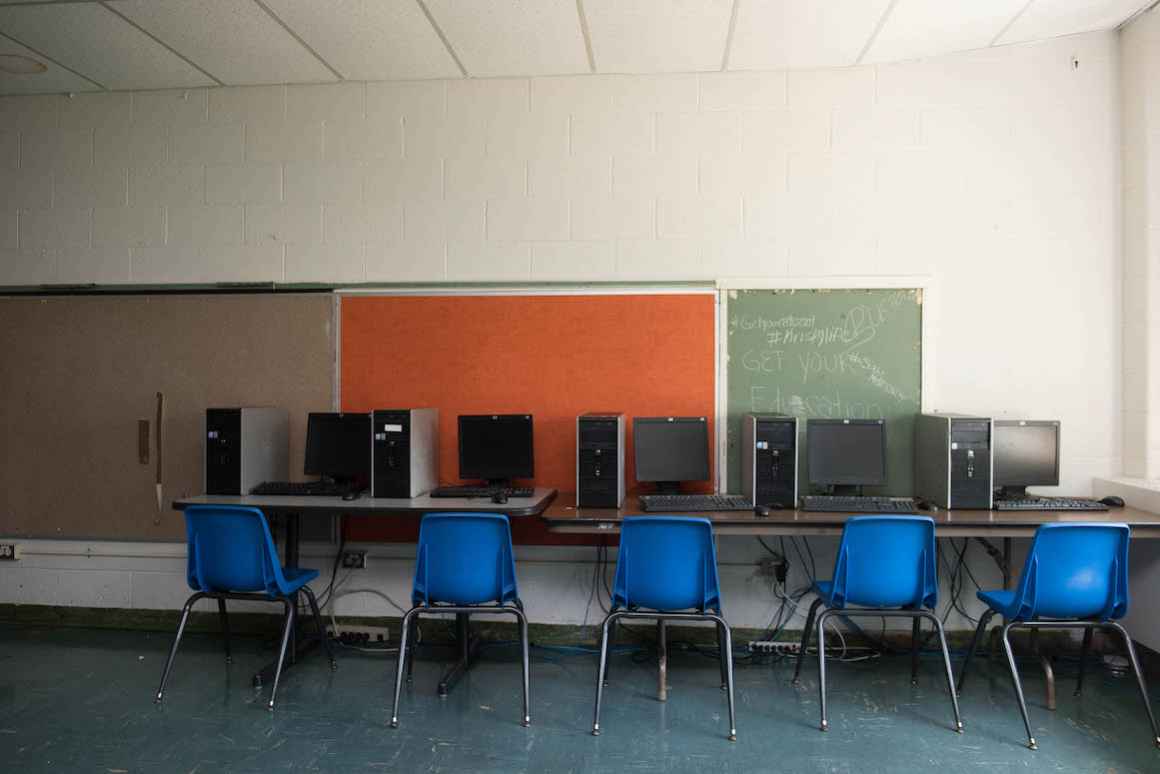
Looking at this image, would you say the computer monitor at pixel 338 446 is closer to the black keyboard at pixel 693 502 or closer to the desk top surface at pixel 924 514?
the desk top surface at pixel 924 514

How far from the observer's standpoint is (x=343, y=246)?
3.95 m

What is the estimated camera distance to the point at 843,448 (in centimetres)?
352

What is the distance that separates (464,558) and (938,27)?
327 centimetres

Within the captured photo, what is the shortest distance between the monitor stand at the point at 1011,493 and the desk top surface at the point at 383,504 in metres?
2.18

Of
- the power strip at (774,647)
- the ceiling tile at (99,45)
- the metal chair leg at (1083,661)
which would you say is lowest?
the power strip at (774,647)

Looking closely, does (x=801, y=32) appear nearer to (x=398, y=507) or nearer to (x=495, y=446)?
(x=495, y=446)

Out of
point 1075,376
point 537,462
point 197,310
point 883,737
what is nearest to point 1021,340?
point 1075,376

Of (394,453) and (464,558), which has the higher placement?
(394,453)

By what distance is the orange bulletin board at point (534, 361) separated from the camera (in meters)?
3.78

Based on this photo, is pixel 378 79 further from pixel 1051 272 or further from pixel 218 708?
pixel 1051 272

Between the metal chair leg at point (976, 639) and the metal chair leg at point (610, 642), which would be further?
the metal chair leg at point (976, 639)

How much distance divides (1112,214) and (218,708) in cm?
479

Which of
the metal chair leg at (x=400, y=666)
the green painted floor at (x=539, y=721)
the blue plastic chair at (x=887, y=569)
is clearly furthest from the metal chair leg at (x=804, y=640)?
the metal chair leg at (x=400, y=666)

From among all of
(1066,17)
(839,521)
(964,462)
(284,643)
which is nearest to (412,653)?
(284,643)
